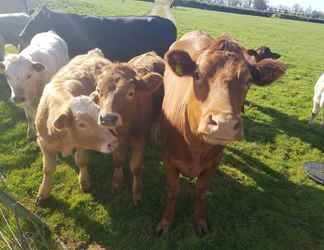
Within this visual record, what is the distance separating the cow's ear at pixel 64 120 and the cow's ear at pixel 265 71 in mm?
2029

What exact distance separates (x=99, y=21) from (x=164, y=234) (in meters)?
6.10

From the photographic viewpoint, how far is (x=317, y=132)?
7.24 meters

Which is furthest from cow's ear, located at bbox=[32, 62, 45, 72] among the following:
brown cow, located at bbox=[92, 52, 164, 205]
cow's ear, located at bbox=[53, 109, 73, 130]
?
cow's ear, located at bbox=[53, 109, 73, 130]

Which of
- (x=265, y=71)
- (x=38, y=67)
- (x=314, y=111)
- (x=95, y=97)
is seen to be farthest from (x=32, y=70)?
(x=314, y=111)

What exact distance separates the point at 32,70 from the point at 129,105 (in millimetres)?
2451

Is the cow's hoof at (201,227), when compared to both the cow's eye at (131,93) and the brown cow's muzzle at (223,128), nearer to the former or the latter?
the cow's eye at (131,93)

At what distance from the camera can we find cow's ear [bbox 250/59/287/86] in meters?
3.03

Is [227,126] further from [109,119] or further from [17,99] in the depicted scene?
[17,99]

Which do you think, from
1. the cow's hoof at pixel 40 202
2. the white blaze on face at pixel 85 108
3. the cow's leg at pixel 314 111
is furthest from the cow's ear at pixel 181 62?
the cow's leg at pixel 314 111

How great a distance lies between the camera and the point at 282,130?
7227mm

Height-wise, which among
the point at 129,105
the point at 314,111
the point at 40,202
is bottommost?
the point at 40,202

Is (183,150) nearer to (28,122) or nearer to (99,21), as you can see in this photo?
(28,122)

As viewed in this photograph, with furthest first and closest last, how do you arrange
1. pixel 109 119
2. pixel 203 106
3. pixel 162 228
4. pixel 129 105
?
pixel 162 228
pixel 129 105
pixel 109 119
pixel 203 106

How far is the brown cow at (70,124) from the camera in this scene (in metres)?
3.83
